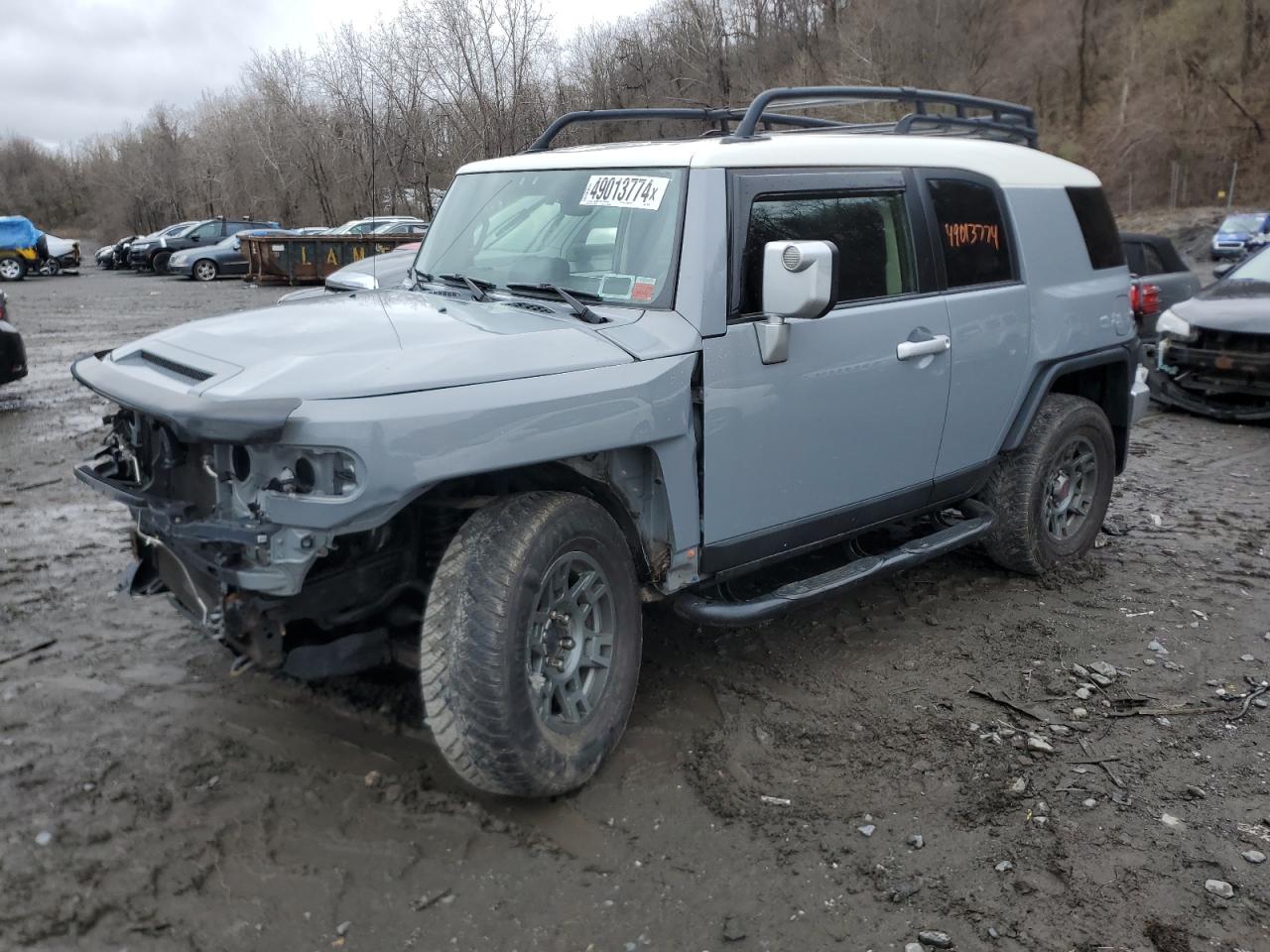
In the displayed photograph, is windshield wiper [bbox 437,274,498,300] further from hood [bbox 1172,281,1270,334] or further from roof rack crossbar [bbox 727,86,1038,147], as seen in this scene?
hood [bbox 1172,281,1270,334]

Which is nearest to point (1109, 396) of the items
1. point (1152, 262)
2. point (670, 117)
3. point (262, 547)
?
point (670, 117)

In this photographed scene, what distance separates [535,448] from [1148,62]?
56.3 meters

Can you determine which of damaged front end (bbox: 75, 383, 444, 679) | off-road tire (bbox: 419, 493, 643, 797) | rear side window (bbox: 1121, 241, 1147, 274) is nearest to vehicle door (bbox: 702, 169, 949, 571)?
off-road tire (bbox: 419, 493, 643, 797)

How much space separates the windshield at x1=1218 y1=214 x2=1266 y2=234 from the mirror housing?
28.6 meters

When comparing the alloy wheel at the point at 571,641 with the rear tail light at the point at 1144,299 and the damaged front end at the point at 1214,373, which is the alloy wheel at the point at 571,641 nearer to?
the damaged front end at the point at 1214,373

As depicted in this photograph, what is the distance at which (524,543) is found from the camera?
336 centimetres

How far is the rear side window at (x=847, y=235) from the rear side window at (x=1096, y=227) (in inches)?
59.5

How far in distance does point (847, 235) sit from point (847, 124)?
1.42m

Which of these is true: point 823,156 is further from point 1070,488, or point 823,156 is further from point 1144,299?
point 1144,299

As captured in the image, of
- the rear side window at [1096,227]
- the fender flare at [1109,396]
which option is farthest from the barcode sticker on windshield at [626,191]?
the rear side window at [1096,227]

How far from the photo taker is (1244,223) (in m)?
28.1

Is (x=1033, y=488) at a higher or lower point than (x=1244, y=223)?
lower

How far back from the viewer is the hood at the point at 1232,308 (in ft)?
30.1

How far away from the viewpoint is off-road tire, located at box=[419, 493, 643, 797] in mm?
3275
